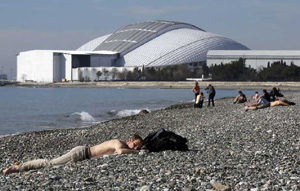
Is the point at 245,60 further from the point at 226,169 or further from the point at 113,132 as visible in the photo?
the point at 226,169

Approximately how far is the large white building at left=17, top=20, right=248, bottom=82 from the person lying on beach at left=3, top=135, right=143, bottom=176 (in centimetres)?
10400

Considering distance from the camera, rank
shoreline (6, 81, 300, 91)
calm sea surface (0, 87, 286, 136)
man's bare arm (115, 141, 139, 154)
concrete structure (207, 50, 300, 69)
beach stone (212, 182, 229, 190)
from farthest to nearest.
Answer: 1. concrete structure (207, 50, 300, 69)
2. shoreline (6, 81, 300, 91)
3. calm sea surface (0, 87, 286, 136)
4. man's bare arm (115, 141, 139, 154)
5. beach stone (212, 182, 229, 190)

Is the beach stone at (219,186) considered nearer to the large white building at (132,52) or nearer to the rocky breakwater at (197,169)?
the rocky breakwater at (197,169)

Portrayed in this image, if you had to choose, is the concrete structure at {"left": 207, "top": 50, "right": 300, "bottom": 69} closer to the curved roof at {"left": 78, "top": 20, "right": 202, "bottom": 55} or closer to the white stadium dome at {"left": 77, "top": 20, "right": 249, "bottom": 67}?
the white stadium dome at {"left": 77, "top": 20, "right": 249, "bottom": 67}

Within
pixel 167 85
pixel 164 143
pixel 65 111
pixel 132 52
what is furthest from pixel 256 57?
pixel 164 143

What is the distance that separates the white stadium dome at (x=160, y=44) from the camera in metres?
114

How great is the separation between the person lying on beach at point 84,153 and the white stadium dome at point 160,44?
341 feet

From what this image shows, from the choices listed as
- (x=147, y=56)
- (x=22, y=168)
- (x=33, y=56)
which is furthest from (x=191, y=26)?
(x=22, y=168)

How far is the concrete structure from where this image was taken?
11262cm

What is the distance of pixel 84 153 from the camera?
8289 mm

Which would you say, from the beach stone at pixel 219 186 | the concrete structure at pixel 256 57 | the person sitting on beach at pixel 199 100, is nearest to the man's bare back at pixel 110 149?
the beach stone at pixel 219 186

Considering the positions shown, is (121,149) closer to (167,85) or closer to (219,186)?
(219,186)

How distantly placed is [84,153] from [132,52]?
10983 cm

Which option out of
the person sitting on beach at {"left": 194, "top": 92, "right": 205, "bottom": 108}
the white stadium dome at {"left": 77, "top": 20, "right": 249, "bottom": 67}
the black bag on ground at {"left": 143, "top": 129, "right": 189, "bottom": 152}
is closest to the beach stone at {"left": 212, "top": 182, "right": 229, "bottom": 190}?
the black bag on ground at {"left": 143, "top": 129, "right": 189, "bottom": 152}
